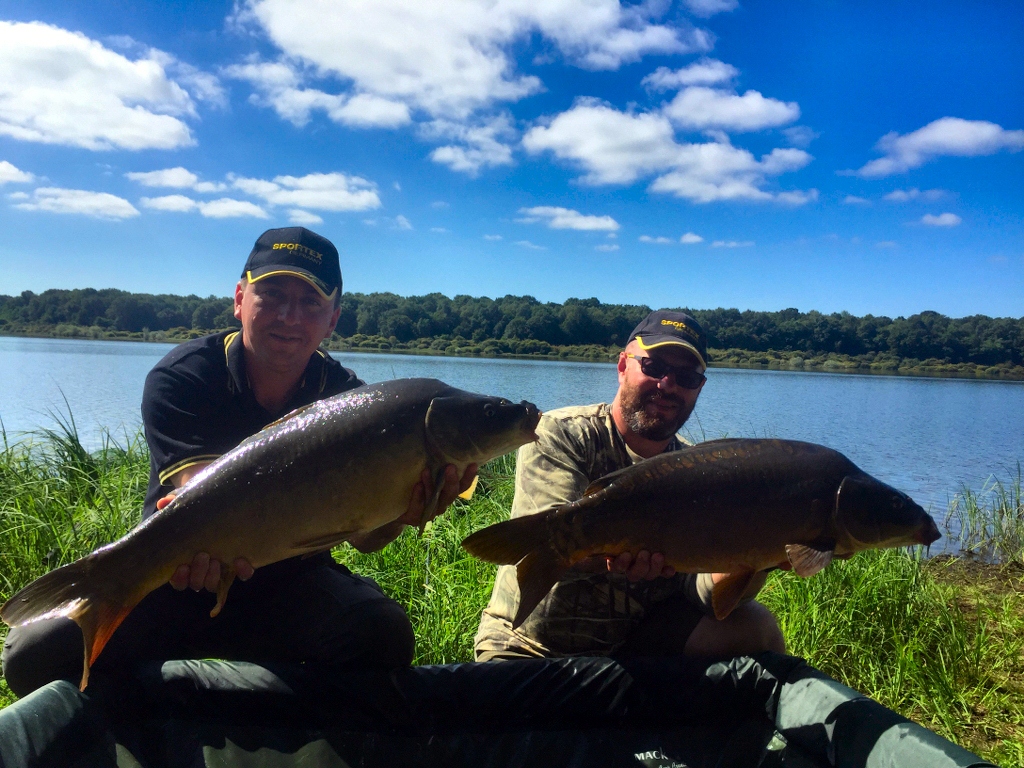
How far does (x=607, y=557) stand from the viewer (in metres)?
2.05

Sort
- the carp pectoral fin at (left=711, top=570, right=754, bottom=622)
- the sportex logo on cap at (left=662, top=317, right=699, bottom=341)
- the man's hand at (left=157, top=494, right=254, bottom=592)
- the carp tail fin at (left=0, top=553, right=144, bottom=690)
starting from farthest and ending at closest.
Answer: the sportex logo on cap at (left=662, top=317, right=699, bottom=341), the carp pectoral fin at (left=711, top=570, right=754, bottom=622), the man's hand at (left=157, top=494, right=254, bottom=592), the carp tail fin at (left=0, top=553, right=144, bottom=690)

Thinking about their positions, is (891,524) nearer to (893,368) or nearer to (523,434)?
(523,434)

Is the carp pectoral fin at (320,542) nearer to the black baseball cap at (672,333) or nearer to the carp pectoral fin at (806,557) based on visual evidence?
the carp pectoral fin at (806,557)

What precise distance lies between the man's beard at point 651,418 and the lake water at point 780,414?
4.02 meters

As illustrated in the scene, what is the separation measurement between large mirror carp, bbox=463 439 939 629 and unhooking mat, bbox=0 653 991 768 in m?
0.49

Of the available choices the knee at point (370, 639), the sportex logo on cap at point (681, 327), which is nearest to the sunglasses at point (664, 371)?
the sportex logo on cap at point (681, 327)

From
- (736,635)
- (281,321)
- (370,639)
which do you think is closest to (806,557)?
(736,635)

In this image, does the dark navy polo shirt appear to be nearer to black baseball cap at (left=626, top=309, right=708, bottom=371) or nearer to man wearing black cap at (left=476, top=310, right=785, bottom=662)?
man wearing black cap at (left=476, top=310, right=785, bottom=662)

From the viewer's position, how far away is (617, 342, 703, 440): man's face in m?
2.68

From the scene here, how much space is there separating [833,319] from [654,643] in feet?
85.8

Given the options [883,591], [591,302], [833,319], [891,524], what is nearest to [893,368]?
[833,319]

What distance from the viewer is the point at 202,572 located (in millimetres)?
1786

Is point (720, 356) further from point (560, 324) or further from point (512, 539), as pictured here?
point (512, 539)

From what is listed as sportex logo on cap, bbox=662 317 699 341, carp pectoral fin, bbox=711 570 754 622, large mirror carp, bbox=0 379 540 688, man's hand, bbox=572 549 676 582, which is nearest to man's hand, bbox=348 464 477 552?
large mirror carp, bbox=0 379 540 688
